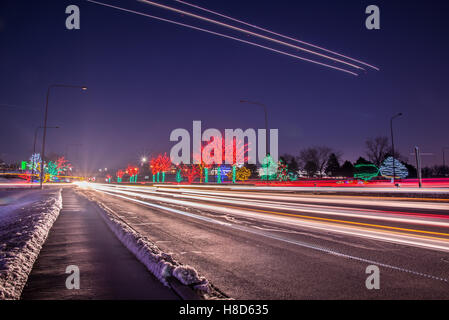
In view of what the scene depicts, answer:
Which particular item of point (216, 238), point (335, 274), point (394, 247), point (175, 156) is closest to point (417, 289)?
point (335, 274)

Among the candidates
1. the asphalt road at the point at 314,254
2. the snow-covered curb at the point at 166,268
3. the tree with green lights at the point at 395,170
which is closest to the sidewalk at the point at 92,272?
the snow-covered curb at the point at 166,268

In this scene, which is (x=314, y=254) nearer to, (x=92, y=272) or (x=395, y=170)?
(x=92, y=272)

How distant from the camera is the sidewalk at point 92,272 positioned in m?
3.86

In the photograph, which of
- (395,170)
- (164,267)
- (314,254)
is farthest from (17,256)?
(395,170)

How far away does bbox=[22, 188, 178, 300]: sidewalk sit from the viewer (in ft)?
12.7

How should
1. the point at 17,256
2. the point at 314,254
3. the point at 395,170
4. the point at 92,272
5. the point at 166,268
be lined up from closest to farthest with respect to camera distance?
the point at 166,268 → the point at 92,272 → the point at 17,256 → the point at 314,254 → the point at 395,170

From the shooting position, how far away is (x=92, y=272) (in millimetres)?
4758

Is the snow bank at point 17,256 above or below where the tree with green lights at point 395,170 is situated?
below

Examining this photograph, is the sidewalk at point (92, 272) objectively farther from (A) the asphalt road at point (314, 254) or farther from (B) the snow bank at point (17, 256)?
(A) the asphalt road at point (314, 254)

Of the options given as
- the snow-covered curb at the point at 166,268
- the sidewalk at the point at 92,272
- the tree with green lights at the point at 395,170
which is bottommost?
the sidewalk at the point at 92,272

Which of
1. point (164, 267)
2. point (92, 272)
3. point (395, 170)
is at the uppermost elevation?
point (395, 170)

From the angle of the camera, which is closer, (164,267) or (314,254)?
(164,267)

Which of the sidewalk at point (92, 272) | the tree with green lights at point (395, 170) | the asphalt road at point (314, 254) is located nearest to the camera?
→ the sidewalk at point (92, 272)

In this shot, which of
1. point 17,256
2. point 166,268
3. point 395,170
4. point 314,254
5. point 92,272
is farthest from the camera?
point 395,170
